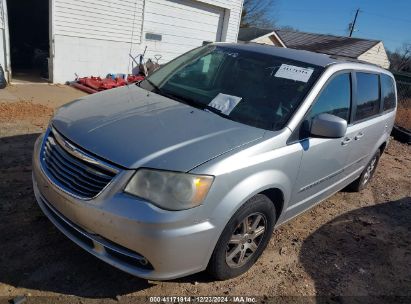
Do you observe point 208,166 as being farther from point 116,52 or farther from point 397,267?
point 116,52

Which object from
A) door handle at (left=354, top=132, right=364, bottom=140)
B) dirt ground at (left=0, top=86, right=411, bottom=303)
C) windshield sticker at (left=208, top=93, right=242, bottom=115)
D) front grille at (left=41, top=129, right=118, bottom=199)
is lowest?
dirt ground at (left=0, top=86, right=411, bottom=303)

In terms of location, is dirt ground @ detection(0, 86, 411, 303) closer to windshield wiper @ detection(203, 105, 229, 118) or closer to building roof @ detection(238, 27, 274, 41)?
windshield wiper @ detection(203, 105, 229, 118)

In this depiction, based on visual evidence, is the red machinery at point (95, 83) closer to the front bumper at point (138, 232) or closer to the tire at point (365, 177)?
the tire at point (365, 177)

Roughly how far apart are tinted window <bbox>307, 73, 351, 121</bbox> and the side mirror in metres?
0.12

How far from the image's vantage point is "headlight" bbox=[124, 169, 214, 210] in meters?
2.32

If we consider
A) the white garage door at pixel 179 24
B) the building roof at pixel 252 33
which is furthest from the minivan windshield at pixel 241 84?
the building roof at pixel 252 33

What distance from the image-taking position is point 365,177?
5418mm

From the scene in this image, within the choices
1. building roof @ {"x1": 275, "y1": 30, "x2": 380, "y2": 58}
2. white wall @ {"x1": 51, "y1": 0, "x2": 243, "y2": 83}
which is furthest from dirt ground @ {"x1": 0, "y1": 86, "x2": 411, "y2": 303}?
building roof @ {"x1": 275, "y1": 30, "x2": 380, "y2": 58}

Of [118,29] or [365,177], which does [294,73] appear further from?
[118,29]

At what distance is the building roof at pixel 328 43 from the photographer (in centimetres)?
2752

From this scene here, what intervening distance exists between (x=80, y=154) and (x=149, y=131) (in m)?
0.50

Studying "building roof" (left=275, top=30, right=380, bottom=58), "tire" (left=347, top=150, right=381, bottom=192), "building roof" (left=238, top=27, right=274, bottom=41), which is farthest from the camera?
"building roof" (left=275, top=30, right=380, bottom=58)

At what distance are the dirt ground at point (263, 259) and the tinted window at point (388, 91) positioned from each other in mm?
1360

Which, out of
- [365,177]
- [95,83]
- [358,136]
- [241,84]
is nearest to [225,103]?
[241,84]
